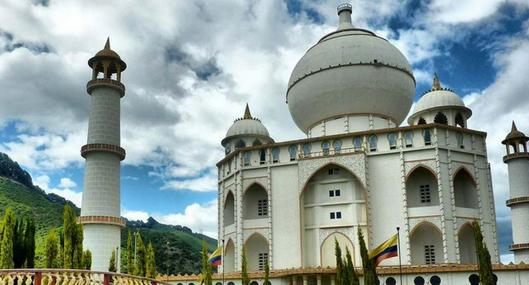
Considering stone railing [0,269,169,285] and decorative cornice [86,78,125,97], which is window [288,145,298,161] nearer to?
decorative cornice [86,78,125,97]

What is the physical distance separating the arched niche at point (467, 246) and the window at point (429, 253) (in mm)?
1869

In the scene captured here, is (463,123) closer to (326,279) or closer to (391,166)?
(391,166)

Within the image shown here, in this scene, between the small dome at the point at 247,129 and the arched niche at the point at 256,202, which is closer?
the arched niche at the point at 256,202

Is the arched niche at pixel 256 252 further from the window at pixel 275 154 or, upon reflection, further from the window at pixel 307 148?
the window at pixel 307 148

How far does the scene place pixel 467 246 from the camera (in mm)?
33000

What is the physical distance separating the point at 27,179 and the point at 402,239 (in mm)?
62197

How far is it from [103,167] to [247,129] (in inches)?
562

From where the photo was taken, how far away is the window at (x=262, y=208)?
3659 centimetres

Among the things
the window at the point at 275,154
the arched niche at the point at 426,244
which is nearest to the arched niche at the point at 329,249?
the arched niche at the point at 426,244

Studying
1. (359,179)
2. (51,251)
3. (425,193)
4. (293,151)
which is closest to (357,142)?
(359,179)

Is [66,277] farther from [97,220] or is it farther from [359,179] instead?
[359,179]

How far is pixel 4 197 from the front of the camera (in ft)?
196

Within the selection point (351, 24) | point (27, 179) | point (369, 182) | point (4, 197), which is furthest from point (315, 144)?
point (27, 179)

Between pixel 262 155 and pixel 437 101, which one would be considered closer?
pixel 262 155
